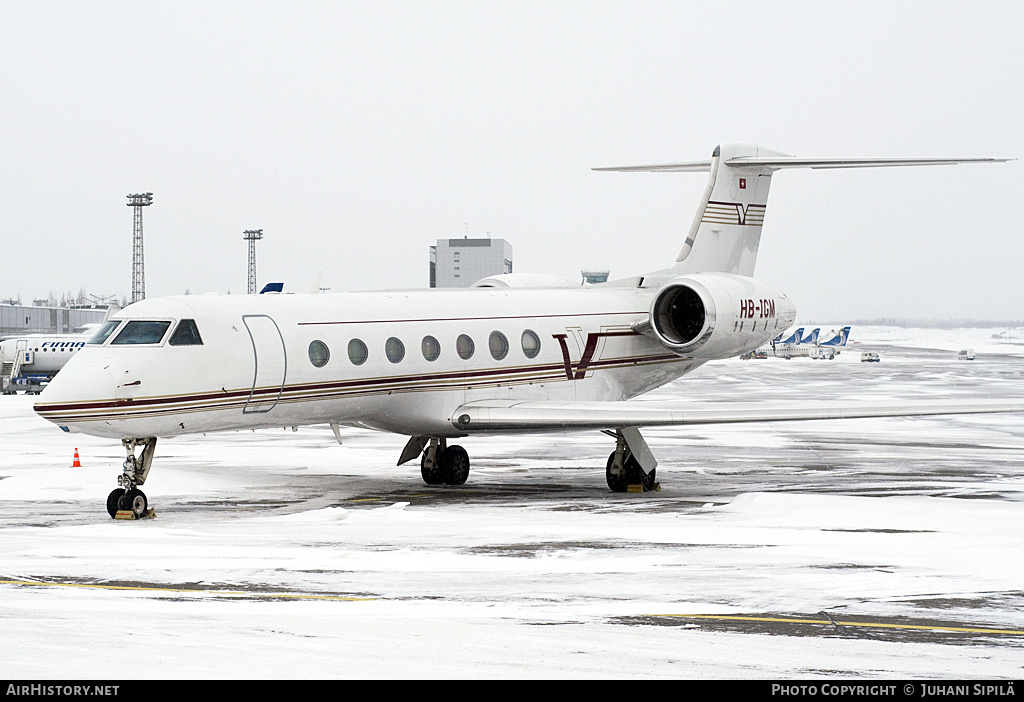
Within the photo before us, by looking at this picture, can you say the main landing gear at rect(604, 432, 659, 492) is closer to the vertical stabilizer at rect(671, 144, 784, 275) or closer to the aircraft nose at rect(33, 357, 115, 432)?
the vertical stabilizer at rect(671, 144, 784, 275)

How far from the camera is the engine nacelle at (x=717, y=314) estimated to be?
19141 mm

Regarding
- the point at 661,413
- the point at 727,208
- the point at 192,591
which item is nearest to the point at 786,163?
the point at 727,208

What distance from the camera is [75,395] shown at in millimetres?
13492

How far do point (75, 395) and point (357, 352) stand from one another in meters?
3.90

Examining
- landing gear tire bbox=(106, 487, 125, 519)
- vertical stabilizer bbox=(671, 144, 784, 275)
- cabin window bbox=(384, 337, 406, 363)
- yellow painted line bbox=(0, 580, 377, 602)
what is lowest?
landing gear tire bbox=(106, 487, 125, 519)

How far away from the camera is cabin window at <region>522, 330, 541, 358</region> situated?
18.2m

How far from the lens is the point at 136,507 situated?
46.6 feet

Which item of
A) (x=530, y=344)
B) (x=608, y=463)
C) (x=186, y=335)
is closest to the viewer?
(x=186, y=335)

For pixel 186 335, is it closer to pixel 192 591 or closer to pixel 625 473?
pixel 192 591

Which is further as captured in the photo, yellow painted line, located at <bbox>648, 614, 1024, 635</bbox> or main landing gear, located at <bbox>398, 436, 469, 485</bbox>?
main landing gear, located at <bbox>398, 436, 469, 485</bbox>

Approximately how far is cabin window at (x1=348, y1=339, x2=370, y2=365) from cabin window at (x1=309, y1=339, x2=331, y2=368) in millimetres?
335

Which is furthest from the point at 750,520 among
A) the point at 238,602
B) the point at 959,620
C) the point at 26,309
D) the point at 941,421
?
the point at 26,309

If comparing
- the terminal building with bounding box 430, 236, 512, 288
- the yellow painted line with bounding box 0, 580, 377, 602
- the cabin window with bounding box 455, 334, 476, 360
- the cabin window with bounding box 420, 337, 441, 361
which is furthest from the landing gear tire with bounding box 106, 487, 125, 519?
the terminal building with bounding box 430, 236, 512, 288

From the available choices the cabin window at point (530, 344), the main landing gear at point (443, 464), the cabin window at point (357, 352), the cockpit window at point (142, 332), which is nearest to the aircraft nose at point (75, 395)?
the cockpit window at point (142, 332)
